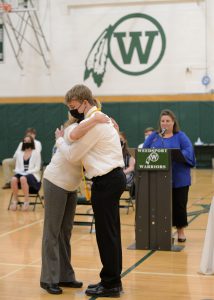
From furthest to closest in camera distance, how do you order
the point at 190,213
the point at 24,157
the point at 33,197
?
the point at 33,197 → the point at 24,157 → the point at 190,213

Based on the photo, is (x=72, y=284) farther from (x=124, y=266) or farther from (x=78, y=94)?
(x=78, y=94)

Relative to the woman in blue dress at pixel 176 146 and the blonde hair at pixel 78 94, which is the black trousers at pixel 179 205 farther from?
the blonde hair at pixel 78 94

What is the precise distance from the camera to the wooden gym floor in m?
5.61

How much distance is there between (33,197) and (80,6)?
993 cm

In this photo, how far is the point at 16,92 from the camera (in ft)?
72.2

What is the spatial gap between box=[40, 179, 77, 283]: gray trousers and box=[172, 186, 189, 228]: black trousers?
2.59 m

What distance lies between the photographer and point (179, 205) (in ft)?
26.3

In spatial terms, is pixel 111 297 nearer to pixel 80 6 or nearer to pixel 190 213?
pixel 190 213

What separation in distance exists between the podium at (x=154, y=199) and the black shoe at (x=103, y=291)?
2.31 meters

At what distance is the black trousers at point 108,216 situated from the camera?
525 centimetres

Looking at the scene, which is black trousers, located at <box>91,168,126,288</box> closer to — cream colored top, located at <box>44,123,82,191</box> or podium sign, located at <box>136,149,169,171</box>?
cream colored top, located at <box>44,123,82,191</box>

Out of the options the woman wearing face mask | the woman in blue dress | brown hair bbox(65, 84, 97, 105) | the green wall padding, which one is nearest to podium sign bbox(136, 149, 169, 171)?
the woman in blue dress

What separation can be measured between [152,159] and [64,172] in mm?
2316

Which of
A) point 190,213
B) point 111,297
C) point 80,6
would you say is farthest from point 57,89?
point 111,297
